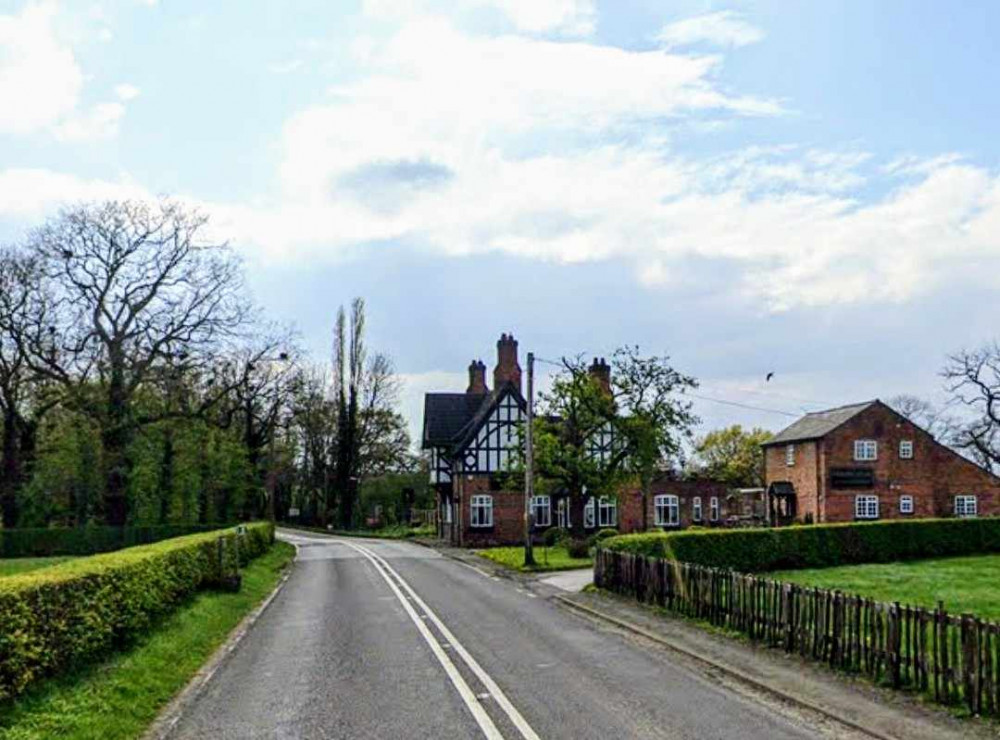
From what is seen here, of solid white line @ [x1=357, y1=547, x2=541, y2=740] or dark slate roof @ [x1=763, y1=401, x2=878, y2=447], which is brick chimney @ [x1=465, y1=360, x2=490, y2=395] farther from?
solid white line @ [x1=357, y1=547, x2=541, y2=740]

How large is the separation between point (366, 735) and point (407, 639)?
724cm

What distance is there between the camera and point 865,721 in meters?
10.7

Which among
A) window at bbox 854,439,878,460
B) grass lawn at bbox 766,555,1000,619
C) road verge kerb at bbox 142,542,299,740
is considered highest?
window at bbox 854,439,878,460

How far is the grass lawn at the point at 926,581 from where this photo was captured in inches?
942

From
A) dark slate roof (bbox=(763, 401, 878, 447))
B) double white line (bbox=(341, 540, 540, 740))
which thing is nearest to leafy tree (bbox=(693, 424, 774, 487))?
dark slate roof (bbox=(763, 401, 878, 447))

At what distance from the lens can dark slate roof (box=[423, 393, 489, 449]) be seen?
64562mm

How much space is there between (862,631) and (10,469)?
53.6 meters

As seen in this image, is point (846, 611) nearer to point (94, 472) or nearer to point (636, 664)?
point (636, 664)

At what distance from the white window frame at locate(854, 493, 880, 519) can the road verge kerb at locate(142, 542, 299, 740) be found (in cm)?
4537

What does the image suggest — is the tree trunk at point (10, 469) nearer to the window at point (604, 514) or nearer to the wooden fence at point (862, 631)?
the window at point (604, 514)

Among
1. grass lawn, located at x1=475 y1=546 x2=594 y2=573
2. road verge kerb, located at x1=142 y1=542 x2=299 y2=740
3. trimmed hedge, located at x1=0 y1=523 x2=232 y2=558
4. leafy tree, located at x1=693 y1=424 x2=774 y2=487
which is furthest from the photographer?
leafy tree, located at x1=693 y1=424 x2=774 y2=487

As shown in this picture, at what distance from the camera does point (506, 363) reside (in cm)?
6106

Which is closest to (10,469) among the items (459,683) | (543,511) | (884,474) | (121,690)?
(543,511)

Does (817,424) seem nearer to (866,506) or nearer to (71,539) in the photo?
(866,506)
